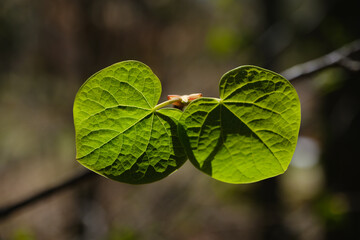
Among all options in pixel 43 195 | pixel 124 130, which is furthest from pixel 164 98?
pixel 124 130

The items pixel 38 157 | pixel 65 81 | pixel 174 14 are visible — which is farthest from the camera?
pixel 38 157

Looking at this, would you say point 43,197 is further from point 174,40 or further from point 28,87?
point 28,87

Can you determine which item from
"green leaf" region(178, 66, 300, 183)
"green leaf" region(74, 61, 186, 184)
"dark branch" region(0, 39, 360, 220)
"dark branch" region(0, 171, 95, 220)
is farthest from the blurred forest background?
"green leaf" region(74, 61, 186, 184)

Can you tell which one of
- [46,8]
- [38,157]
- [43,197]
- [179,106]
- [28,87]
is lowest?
[38,157]

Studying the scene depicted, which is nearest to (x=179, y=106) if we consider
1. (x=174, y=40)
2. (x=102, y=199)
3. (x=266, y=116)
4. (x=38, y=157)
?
(x=266, y=116)

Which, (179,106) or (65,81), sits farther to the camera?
(65,81)

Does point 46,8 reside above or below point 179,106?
above
